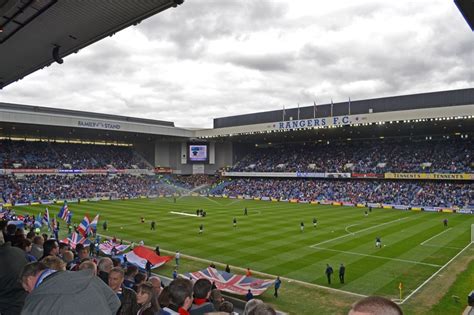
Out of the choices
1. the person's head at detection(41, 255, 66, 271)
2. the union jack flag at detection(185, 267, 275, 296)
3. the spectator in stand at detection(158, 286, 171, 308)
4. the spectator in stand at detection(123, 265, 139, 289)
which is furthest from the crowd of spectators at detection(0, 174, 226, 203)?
the spectator in stand at detection(158, 286, 171, 308)

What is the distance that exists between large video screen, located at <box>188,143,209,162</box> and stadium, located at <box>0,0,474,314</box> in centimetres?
33

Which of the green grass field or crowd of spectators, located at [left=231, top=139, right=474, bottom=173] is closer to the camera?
the green grass field

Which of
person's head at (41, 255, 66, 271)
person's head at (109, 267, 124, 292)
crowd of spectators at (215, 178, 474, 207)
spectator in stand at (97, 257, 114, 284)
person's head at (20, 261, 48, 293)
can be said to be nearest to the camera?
person's head at (20, 261, 48, 293)

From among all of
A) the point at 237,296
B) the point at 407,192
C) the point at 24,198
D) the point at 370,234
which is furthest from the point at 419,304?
the point at 24,198

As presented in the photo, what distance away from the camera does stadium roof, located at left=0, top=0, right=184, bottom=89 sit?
768 centimetres

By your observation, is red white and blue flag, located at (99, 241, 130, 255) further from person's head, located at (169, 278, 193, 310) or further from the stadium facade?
the stadium facade

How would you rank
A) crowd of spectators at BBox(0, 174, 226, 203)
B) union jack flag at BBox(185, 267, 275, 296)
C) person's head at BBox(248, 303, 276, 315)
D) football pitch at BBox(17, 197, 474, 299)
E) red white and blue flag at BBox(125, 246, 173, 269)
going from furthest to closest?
crowd of spectators at BBox(0, 174, 226, 203), red white and blue flag at BBox(125, 246, 173, 269), football pitch at BBox(17, 197, 474, 299), union jack flag at BBox(185, 267, 275, 296), person's head at BBox(248, 303, 276, 315)

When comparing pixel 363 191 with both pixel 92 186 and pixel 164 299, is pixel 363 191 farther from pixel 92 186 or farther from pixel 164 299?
pixel 164 299

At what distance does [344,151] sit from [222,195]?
2734 cm

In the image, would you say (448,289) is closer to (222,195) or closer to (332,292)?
(332,292)

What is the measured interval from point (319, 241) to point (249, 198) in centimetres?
4249

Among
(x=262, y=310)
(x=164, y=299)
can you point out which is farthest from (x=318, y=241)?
(x=262, y=310)

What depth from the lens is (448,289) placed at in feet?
63.5

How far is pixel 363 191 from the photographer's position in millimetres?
64062
